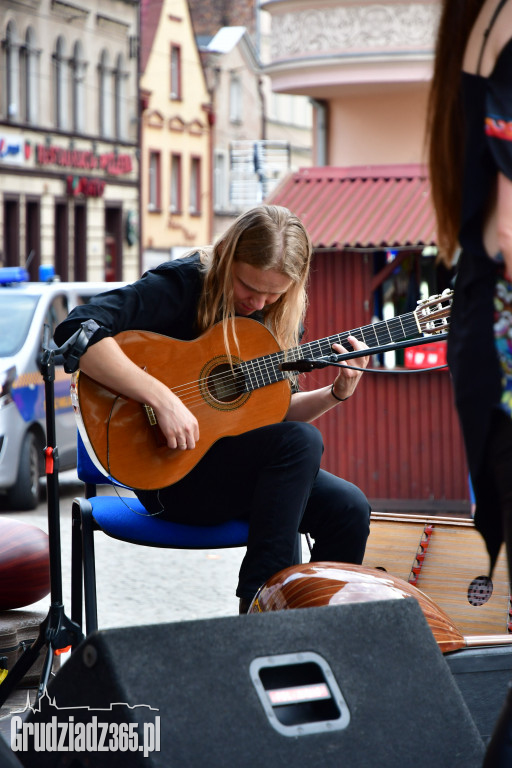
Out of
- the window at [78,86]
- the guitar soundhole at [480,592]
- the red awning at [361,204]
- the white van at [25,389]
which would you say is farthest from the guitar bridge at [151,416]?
the window at [78,86]

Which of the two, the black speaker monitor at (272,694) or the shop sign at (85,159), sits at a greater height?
the shop sign at (85,159)

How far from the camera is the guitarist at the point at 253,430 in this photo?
3.44 metres

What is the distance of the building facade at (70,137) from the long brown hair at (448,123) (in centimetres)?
2514

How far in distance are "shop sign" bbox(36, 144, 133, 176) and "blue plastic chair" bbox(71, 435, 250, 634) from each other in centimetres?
2558

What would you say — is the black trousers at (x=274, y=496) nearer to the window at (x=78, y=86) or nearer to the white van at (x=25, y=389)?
the white van at (x=25, y=389)

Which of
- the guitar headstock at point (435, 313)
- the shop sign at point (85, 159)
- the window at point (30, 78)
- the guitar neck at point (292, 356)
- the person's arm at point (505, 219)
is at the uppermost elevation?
the window at point (30, 78)

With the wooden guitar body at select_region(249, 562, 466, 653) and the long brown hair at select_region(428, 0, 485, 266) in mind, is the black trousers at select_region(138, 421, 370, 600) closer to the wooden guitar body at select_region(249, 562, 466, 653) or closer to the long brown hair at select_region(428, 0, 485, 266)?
the wooden guitar body at select_region(249, 562, 466, 653)

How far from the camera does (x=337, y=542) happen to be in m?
3.60

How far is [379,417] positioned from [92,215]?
75.8 ft

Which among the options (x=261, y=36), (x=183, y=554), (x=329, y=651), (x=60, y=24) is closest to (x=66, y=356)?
(x=329, y=651)

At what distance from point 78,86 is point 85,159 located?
6.14 feet

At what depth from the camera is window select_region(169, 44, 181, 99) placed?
37122 mm

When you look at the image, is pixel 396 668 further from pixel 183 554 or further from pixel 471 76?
pixel 183 554

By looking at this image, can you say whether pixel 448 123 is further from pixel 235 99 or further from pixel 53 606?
pixel 235 99
